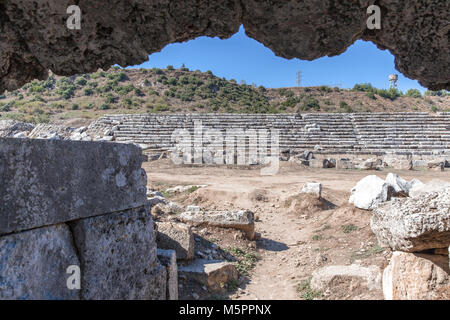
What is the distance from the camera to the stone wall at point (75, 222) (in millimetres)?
1803

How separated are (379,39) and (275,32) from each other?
0.84 metres

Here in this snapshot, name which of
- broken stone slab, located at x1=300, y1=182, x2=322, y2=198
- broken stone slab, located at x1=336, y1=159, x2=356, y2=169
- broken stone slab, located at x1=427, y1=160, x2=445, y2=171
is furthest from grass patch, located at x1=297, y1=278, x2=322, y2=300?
broken stone slab, located at x1=427, y1=160, x2=445, y2=171

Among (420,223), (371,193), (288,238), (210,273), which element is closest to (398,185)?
(371,193)

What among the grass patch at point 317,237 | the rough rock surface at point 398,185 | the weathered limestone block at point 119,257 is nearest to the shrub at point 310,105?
the rough rock surface at point 398,185

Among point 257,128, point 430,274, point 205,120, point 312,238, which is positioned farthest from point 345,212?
point 205,120

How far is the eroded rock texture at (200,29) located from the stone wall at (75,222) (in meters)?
0.74

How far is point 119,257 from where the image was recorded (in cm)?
245

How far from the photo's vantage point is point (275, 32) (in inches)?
90.1

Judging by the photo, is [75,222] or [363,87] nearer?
[75,222]

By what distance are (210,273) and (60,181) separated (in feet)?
9.64

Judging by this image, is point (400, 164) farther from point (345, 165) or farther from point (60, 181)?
point (60, 181)

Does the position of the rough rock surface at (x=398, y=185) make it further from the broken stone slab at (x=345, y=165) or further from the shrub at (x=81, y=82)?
the shrub at (x=81, y=82)

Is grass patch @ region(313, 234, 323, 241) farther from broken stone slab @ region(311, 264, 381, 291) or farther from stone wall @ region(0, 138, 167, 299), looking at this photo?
stone wall @ region(0, 138, 167, 299)

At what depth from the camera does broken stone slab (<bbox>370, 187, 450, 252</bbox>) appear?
9.77 ft
